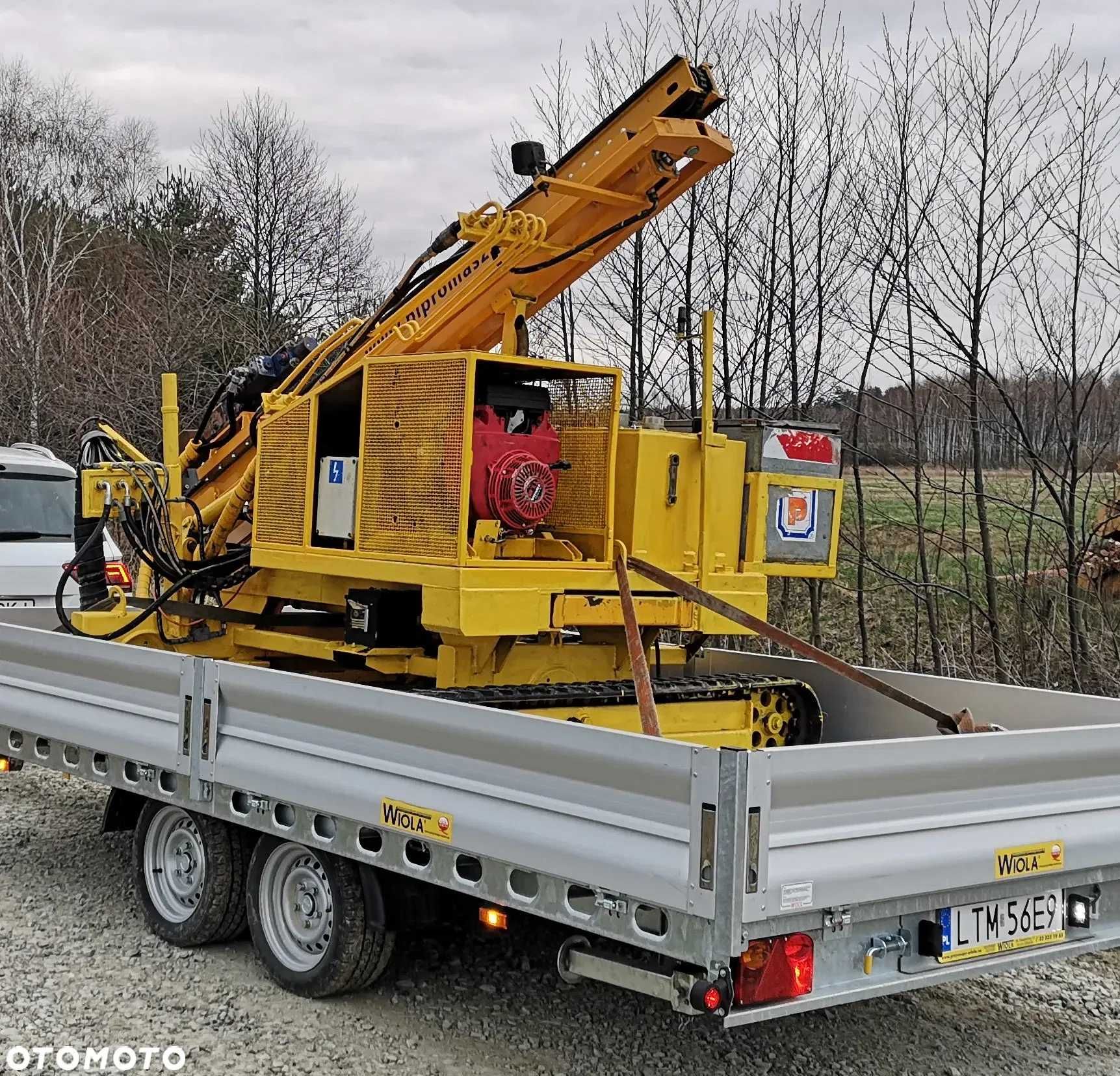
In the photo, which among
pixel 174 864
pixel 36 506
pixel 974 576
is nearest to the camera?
pixel 174 864

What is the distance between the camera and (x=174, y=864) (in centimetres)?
568

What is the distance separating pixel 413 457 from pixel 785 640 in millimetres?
1662

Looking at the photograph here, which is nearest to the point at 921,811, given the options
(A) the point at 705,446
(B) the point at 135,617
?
(A) the point at 705,446

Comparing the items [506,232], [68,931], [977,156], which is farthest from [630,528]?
[977,156]

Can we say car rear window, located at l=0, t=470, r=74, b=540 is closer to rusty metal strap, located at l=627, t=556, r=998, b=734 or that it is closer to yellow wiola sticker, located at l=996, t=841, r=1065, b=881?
rusty metal strap, located at l=627, t=556, r=998, b=734

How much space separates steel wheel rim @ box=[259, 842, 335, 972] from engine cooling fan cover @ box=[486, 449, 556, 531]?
1.53 meters

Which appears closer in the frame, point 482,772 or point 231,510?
point 482,772

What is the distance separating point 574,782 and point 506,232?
2922 millimetres

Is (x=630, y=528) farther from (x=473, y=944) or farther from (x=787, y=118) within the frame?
(x=787, y=118)

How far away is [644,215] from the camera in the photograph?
597 cm

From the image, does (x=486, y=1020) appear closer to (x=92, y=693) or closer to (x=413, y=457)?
(x=413, y=457)

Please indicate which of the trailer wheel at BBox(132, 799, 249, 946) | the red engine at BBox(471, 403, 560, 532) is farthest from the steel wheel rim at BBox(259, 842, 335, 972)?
the red engine at BBox(471, 403, 560, 532)

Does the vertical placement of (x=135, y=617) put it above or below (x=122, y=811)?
above

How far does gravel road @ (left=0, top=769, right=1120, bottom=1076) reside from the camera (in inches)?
177
